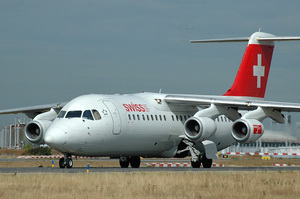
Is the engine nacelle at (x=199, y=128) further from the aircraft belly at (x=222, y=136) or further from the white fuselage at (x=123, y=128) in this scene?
the aircraft belly at (x=222, y=136)

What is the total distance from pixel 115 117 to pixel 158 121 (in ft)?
11.4

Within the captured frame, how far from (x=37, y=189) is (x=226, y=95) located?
19.8 metres

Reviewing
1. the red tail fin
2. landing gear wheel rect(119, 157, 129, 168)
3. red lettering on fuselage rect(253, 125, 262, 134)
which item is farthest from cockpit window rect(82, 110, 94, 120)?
the red tail fin

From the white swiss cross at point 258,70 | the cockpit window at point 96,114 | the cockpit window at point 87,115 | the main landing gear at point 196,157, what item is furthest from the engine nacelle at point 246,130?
the white swiss cross at point 258,70

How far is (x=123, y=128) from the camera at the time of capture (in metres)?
29.7

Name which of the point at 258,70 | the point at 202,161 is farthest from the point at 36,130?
the point at 258,70

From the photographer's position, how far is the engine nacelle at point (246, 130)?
97.1 feet

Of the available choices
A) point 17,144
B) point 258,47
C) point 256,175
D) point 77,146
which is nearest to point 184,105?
point 258,47

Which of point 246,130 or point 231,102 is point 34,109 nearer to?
point 231,102

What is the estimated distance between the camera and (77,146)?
2778 cm

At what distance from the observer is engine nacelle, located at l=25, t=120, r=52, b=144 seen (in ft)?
104

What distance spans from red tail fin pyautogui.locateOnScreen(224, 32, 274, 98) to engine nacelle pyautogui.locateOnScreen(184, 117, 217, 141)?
5.60 metres

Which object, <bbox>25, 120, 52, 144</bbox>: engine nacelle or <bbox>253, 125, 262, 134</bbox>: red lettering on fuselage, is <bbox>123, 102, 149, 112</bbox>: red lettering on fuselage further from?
<bbox>253, 125, 262, 134</bbox>: red lettering on fuselage

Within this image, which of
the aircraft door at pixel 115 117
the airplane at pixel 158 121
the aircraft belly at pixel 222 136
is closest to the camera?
the airplane at pixel 158 121
